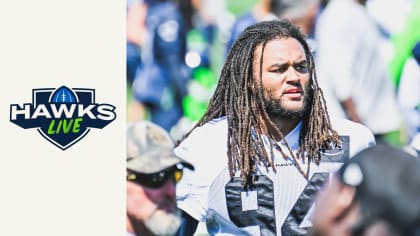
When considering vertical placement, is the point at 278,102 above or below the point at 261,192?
above

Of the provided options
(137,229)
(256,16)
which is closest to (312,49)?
(256,16)

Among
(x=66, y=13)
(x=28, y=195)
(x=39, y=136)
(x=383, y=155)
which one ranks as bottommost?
(x=28, y=195)

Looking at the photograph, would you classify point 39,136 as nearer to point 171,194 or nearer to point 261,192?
point 171,194

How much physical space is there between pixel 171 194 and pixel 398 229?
1.43 meters

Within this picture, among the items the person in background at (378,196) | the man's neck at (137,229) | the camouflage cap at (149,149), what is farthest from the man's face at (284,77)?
the person in background at (378,196)

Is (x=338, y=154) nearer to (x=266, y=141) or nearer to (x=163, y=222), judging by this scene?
(x=266, y=141)

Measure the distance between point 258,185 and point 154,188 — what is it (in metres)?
0.38

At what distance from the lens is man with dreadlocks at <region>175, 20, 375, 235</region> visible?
95.8 inches

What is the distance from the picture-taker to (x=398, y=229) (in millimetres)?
1171

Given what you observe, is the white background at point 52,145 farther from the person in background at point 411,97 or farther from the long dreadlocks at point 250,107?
the person in background at point 411,97

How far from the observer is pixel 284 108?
247 centimetres

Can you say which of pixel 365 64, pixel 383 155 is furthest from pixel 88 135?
pixel 383 155

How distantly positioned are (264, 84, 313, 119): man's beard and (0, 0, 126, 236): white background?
0.52m

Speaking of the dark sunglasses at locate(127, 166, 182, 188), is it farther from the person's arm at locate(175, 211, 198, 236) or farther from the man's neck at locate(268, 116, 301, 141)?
the man's neck at locate(268, 116, 301, 141)
